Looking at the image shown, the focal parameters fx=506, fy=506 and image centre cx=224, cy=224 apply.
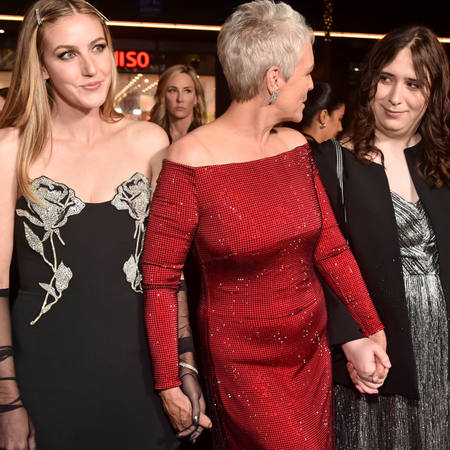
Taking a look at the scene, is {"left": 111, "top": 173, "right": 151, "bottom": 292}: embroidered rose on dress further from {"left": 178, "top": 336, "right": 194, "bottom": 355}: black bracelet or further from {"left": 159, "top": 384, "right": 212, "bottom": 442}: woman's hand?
{"left": 159, "top": 384, "right": 212, "bottom": 442}: woman's hand

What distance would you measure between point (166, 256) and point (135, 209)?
21 centimetres

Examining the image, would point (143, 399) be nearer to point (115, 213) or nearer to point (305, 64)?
point (115, 213)

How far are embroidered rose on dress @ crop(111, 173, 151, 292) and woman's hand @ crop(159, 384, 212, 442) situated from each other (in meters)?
0.33

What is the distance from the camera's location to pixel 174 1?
7684 mm

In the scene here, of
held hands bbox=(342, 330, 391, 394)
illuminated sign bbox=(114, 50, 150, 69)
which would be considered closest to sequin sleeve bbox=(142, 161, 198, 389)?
held hands bbox=(342, 330, 391, 394)

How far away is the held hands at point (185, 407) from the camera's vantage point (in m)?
1.50

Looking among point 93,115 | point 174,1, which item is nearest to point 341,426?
point 93,115

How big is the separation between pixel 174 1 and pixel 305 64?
6.84 meters

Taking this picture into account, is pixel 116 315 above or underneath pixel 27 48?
underneath

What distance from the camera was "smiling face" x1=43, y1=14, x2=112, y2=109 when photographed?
1510mm

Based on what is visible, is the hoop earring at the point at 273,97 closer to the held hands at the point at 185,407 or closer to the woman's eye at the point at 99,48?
the woman's eye at the point at 99,48

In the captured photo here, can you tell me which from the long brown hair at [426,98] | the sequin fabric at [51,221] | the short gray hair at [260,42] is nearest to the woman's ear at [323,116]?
the long brown hair at [426,98]

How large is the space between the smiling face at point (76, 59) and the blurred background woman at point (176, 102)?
2626mm

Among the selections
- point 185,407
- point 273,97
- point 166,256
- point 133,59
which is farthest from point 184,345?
point 133,59
